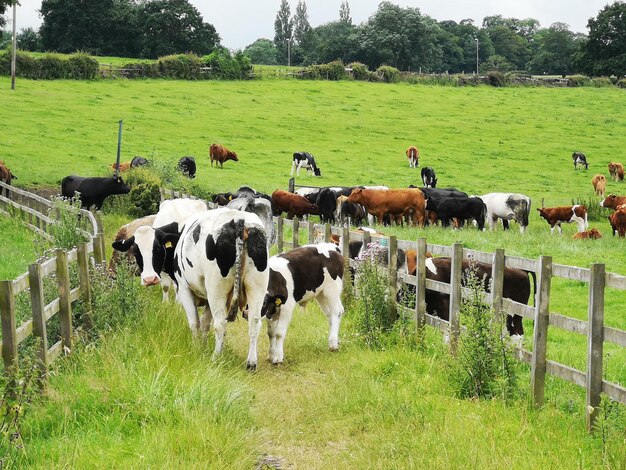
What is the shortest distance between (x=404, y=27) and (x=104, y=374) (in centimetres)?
9906

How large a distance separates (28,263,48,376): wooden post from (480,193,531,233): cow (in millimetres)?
21506

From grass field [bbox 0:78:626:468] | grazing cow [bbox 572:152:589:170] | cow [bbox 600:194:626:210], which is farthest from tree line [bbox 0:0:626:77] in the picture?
cow [bbox 600:194:626:210]

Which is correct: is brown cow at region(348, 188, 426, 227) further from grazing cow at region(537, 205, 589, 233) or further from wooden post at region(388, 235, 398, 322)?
wooden post at region(388, 235, 398, 322)

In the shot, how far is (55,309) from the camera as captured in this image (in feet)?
25.5

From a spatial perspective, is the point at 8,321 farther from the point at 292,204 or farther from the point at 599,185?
the point at 599,185

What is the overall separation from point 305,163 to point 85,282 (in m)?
26.9

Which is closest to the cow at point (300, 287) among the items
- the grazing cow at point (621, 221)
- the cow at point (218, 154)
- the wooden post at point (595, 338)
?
the wooden post at point (595, 338)

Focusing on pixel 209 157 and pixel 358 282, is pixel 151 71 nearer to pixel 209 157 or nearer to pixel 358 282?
pixel 209 157

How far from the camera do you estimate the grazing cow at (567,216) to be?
26.7 metres

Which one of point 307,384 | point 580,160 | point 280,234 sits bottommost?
point 307,384

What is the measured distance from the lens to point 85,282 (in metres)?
8.80

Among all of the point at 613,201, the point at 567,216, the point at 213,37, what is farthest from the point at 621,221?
the point at 213,37

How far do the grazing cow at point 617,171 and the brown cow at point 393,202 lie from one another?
59.7 feet

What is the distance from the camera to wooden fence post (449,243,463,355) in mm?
8547
